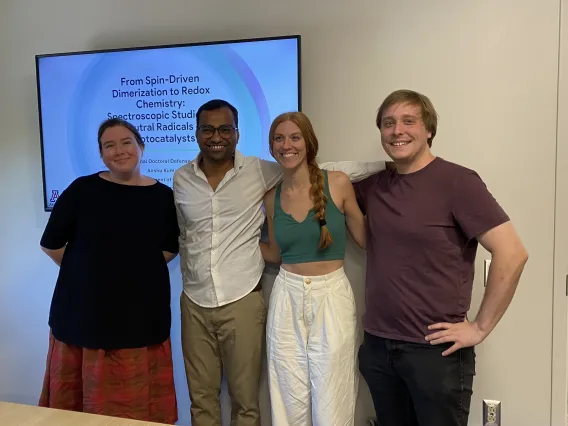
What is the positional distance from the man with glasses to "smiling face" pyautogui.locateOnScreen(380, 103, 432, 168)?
10.6 inches

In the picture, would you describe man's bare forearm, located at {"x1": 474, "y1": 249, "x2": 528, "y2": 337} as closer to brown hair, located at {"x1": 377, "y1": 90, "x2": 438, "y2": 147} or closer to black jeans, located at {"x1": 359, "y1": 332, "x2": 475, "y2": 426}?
black jeans, located at {"x1": 359, "y1": 332, "x2": 475, "y2": 426}

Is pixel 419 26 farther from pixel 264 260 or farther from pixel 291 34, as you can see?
pixel 264 260

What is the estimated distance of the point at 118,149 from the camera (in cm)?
200

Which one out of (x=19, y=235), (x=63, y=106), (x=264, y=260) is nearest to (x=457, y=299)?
(x=264, y=260)

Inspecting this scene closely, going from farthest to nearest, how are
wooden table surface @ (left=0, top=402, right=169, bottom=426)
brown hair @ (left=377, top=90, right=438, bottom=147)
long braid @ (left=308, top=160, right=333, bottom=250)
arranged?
long braid @ (left=308, top=160, right=333, bottom=250), brown hair @ (left=377, top=90, right=438, bottom=147), wooden table surface @ (left=0, top=402, right=169, bottom=426)

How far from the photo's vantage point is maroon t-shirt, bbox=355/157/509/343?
1594 mm

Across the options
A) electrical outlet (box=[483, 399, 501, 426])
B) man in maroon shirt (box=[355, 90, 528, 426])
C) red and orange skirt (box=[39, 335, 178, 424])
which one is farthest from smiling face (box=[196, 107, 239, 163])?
electrical outlet (box=[483, 399, 501, 426])

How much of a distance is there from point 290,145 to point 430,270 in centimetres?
69

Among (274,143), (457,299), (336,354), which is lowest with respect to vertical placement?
(336,354)

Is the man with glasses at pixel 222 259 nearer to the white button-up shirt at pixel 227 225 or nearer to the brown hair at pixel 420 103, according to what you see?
the white button-up shirt at pixel 227 225

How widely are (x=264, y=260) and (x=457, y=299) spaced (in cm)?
83

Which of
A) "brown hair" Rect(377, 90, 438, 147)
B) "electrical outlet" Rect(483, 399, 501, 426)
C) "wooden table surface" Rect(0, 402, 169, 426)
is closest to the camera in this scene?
"wooden table surface" Rect(0, 402, 169, 426)

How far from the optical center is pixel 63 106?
7.96ft

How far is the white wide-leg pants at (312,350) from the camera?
187 centimetres
